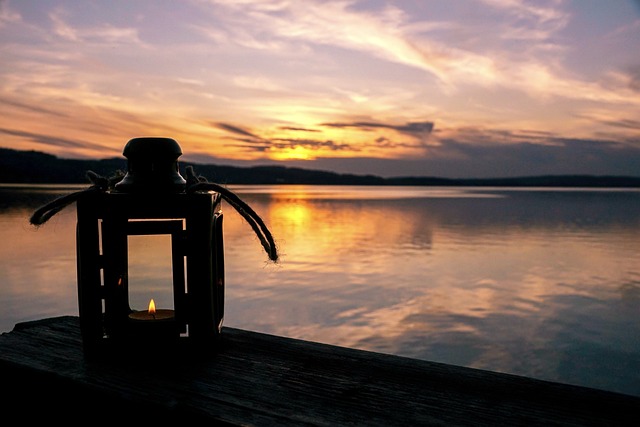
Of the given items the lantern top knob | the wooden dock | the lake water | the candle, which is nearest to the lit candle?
the candle

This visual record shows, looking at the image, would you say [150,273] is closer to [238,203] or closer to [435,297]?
[435,297]

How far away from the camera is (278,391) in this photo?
6.21 feet

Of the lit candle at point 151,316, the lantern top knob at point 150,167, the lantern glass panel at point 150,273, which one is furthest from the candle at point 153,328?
the lantern glass panel at point 150,273

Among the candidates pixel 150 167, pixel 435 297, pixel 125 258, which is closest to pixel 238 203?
pixel 150 167

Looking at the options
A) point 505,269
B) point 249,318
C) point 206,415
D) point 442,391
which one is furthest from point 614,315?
point 206,415

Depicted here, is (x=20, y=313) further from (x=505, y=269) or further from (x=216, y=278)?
(x=505, y=269)

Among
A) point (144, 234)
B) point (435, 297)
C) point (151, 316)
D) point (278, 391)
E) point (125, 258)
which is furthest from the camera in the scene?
Result: point (435, 297)

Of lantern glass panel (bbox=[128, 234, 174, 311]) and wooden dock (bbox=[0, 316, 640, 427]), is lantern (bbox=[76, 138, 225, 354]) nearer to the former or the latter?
wooden dock (bbox=[0, 316, 640, 427])

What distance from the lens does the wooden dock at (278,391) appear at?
1728 millimetres

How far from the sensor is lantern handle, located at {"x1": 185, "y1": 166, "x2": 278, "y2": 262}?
2266 millimetres

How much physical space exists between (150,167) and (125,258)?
0.42 metres

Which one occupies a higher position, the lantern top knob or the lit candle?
the lantern top knob

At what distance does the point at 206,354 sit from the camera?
2.30m

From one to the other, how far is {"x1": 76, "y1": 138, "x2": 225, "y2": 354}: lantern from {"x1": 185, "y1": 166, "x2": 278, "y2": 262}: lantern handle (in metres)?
0.05
